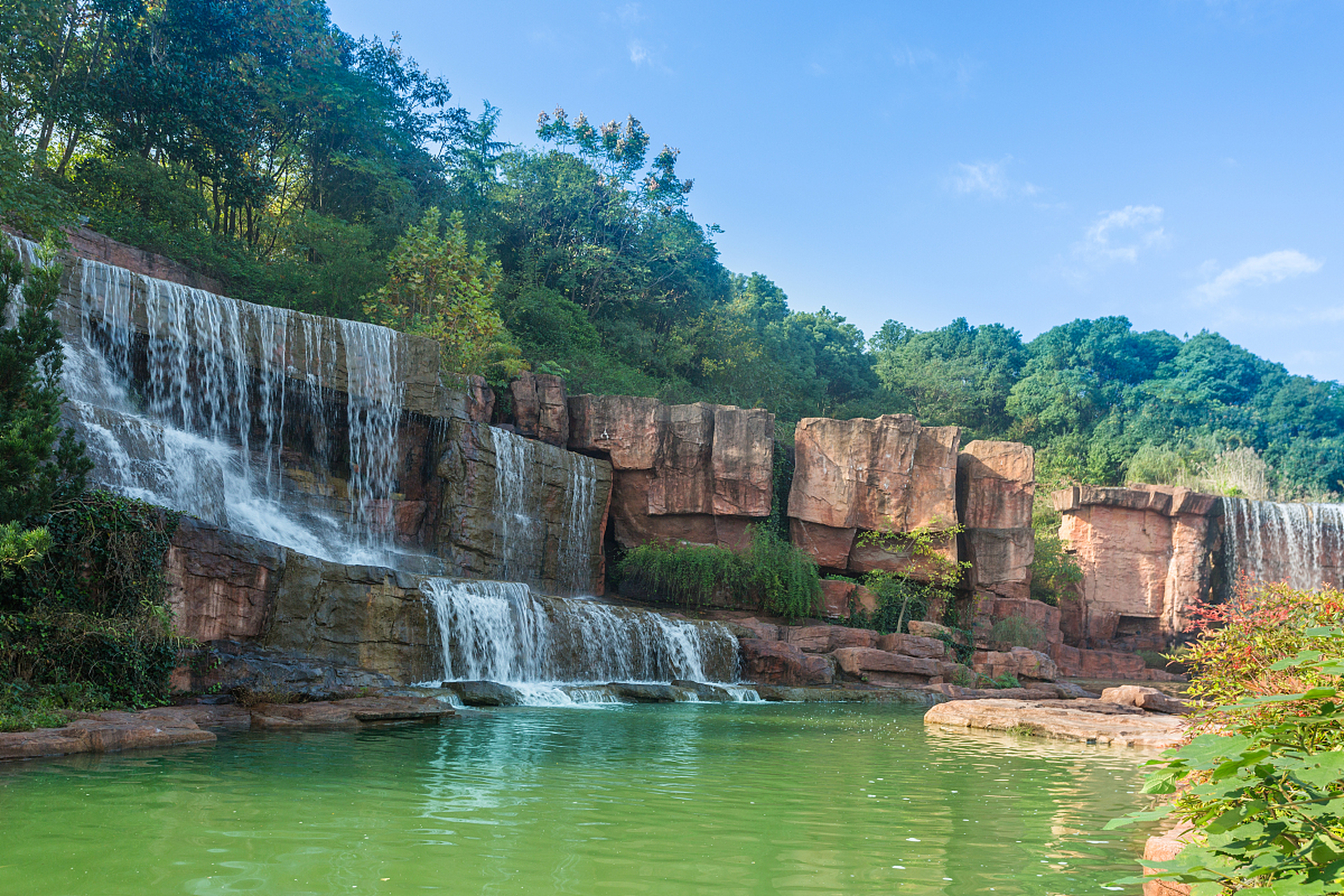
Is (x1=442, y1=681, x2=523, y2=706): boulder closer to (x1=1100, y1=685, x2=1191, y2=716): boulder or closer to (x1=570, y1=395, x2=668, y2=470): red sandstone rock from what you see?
(x1=1100, y1=685, x2=1191, y2=716): boulder

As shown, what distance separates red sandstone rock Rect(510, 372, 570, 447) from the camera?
20.7m

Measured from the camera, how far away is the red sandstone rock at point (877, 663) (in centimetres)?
1648

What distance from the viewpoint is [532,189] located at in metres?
30.7

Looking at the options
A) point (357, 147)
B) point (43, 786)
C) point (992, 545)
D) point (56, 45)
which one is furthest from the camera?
point (357, 147)

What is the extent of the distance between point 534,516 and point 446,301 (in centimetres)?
666

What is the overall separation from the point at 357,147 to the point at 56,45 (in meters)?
7.90

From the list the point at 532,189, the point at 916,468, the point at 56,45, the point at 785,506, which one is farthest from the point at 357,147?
the point at 916,468

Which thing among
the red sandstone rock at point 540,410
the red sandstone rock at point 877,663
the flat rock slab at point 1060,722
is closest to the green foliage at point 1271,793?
the flat rock slab at point 1060,722

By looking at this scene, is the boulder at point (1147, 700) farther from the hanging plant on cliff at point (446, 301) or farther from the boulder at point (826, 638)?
the hanging plant on cliff at point (446, 301)

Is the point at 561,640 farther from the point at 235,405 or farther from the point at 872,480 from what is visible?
the point at 872,480

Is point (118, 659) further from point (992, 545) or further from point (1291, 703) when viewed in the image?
point (992, 545)

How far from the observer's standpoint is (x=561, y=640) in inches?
560

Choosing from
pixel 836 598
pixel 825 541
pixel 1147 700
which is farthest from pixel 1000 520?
pixel 1147 700

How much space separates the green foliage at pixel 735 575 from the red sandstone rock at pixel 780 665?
123 inches
